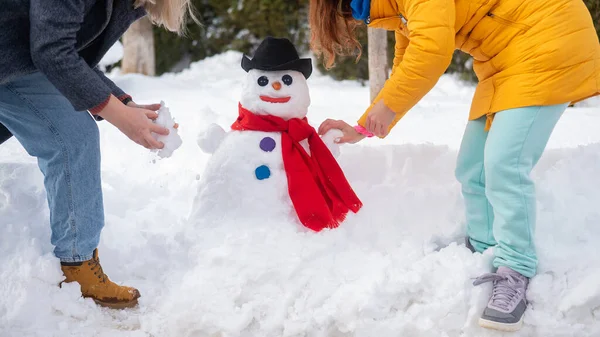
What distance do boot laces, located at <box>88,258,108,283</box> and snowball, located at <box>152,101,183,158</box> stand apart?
457 millimetres

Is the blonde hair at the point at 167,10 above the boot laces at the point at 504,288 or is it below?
above

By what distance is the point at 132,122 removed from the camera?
1.88 metres

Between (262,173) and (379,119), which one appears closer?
(379,119)

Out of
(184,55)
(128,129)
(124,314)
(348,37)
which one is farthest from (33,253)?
(184,55)

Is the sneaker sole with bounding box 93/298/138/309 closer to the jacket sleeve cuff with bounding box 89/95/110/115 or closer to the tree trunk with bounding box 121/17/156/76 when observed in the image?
the jacket sleeve cuff with bounding box 89/95/110/115

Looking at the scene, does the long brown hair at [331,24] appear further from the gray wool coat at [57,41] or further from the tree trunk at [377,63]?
the tree trunk at [377,63]

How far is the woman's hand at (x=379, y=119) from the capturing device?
2053 millimetres

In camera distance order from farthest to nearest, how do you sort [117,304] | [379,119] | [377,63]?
[377,63] < [117,304] < [379,119]

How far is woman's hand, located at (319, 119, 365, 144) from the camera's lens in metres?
2.42

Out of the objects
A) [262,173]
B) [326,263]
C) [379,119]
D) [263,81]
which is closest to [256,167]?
[262,173]

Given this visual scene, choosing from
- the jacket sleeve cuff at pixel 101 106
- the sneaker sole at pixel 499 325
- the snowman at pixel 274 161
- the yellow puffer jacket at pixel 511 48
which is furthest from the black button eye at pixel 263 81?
the sneaker sole at pixel 499 325

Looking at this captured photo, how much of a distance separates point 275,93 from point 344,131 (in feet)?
0.97

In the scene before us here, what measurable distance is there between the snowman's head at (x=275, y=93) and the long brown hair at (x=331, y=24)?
0.97 ft

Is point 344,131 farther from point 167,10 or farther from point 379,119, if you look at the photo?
point 167,10
